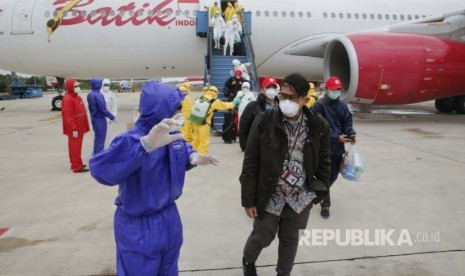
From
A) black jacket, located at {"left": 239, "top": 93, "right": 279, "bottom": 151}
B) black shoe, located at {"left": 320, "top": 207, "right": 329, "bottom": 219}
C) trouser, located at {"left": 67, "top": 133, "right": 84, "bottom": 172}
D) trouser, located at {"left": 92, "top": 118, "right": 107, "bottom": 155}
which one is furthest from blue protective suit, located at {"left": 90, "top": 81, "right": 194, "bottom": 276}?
trouser, located at {"left": 92, "top": 118, "right": 107, "bottom": 155}

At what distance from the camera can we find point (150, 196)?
5.96ft

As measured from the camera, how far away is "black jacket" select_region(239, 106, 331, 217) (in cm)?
234

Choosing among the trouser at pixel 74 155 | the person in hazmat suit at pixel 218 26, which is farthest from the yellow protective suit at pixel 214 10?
the trouser at pixel 74 155

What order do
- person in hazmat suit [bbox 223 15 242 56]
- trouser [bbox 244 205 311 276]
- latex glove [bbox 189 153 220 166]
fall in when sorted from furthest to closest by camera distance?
person in hazmat suit [bbox 223 15 242 56] < trouser [bbox 244 205 311 276] < latex glove [bbox 189 153 220 166]

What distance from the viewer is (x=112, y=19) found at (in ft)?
38.2

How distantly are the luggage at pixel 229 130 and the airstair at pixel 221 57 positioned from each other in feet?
7.21

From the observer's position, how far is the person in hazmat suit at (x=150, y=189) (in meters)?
1.75

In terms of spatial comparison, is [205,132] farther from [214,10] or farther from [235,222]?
[214,10]

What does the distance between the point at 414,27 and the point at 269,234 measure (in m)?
11.0

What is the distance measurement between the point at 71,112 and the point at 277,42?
28.5 feet

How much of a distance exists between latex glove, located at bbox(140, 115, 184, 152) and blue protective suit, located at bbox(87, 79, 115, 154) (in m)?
4.69

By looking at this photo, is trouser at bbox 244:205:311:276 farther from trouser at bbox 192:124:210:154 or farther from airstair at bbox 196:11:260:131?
airstair at bbox 196:11:260:131

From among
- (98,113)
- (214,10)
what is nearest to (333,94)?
(98,113)

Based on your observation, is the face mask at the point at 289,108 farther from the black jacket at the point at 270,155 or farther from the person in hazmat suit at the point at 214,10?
the person in hazmat suit at the point at 214,10
